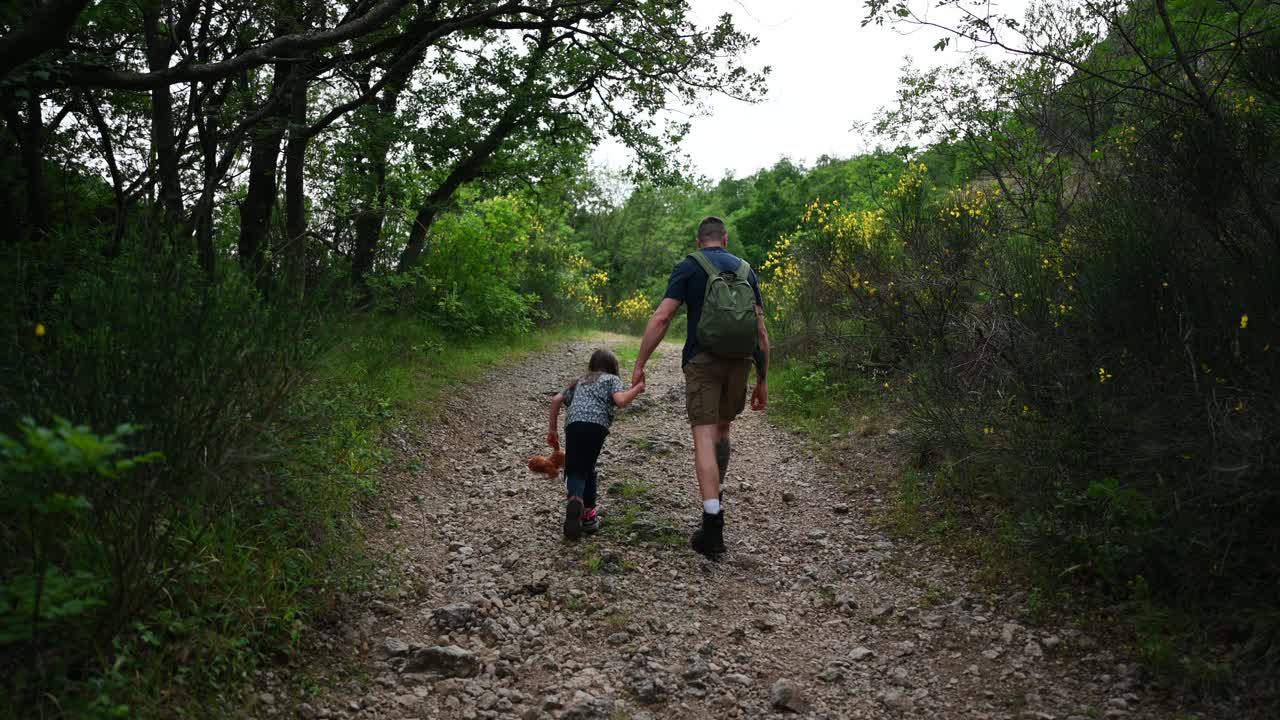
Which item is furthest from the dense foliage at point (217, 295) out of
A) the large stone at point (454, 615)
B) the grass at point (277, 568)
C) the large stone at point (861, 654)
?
the large stone at point (861, 654)

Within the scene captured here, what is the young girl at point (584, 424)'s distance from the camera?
16.5ft

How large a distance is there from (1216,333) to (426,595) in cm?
422

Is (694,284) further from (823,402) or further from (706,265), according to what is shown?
(823,402)

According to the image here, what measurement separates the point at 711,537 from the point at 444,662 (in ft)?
6.36

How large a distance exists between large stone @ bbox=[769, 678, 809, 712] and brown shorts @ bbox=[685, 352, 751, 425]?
1.80 m

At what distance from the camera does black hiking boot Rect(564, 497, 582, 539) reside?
201 inches

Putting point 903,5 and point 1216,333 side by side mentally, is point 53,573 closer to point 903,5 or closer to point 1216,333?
point 1216,333

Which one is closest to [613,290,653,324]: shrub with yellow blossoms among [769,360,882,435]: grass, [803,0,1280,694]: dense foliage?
[769,360,882,435]: grass

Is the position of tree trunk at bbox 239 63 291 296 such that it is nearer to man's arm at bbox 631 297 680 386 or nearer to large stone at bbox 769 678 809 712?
man's arm at bbox 631 297 680 386

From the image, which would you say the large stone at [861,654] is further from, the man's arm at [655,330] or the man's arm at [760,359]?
the man's arm at [655,330]

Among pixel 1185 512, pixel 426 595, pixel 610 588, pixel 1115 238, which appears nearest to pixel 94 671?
pixel 426 595

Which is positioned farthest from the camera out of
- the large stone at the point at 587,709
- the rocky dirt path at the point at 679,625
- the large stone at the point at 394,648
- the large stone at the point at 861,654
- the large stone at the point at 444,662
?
the large stone at the point at 861,654

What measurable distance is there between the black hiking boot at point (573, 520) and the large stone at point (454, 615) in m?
1.07

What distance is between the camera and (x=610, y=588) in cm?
448
